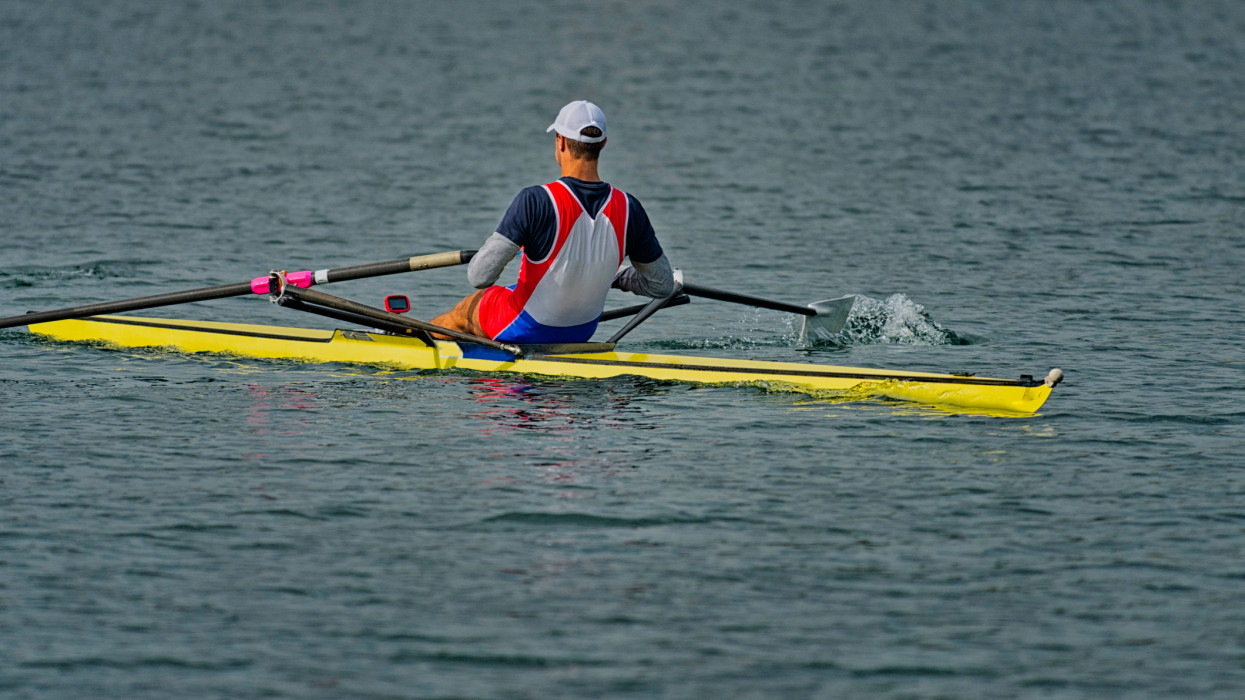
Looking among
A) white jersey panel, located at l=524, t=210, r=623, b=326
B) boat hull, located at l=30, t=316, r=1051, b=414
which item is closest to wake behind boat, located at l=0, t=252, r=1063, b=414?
boat hull, located at l=30, t=316, r=1051, b=414

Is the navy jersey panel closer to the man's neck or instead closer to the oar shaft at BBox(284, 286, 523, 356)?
the man's neck

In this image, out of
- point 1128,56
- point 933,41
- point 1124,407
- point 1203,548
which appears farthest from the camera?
point 933,41

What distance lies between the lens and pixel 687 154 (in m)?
26.9

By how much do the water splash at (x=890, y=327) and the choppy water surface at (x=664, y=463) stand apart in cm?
4

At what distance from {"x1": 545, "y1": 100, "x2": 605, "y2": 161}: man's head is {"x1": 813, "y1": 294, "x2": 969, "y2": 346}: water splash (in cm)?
396

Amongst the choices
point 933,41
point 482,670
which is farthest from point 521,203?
point 933,41

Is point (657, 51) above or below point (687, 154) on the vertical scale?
above

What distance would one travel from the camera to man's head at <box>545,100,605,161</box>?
9.99 m

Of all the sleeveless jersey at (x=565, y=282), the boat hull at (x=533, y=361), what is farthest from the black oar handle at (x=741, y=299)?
the sleeveless jersey at (x=565, y=282)

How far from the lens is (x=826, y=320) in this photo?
43.8 feet

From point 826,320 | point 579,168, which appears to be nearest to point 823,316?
point 826,320

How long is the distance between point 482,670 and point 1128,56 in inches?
1526

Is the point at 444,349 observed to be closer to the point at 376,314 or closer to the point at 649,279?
the point at 376,314

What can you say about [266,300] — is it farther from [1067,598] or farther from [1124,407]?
[1067,598]
